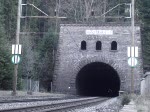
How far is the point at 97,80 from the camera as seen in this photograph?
45.2 metres

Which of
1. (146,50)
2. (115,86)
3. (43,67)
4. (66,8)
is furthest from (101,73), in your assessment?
(66,8)

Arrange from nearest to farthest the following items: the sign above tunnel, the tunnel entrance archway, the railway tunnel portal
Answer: the railway tunnel portal → the sign above tunnel → the tunnel entrance archway

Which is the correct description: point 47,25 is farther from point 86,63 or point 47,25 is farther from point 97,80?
point 86,63

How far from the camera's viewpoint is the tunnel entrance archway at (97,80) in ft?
125

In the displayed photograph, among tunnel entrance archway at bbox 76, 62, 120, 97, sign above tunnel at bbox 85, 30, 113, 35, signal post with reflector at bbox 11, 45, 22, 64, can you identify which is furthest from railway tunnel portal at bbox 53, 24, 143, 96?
signal post with reflector at bbox 11, 45, 22, 64

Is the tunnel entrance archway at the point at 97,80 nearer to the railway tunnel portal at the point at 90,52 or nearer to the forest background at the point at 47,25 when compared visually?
the railway tunnel portal at the point at 90,52

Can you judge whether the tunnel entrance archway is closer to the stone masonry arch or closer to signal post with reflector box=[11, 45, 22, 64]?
the stone masonry arch

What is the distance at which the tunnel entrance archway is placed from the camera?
3815 cm

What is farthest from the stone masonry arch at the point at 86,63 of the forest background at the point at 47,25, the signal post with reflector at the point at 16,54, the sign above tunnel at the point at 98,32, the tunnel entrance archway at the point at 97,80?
the signal post with reflector at the point at 16,54

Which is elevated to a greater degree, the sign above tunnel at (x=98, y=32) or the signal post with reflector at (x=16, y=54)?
the sign above tunnel at (x=98, y=32)

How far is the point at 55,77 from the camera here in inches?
1411

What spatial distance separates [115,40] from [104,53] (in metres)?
1.60

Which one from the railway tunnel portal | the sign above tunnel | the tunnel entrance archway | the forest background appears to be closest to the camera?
the railway tunnel portal

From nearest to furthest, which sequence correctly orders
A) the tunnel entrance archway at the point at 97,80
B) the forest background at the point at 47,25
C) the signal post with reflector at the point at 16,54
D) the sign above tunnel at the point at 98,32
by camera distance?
the signal post with reflector at the point at 16,54, the sign above tunnel at the point at 98,32, the tunnel entrance archway at the point at 97,80, the forest background at the point at 47,25
